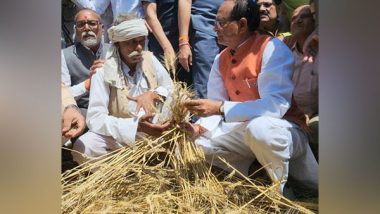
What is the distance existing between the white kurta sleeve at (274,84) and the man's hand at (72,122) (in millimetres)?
937

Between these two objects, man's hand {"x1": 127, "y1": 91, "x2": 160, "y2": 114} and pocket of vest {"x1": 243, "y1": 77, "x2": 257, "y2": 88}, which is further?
man's hand {"x1": 127, "y1": 91, "x2": 160, "y2": 114}

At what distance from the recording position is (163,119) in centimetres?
370

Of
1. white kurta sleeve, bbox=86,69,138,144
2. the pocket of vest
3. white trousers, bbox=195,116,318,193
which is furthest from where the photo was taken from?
white kurta sleeve, bbox=86,69,138,144

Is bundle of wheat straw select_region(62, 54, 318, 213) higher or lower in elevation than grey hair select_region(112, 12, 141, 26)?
lower

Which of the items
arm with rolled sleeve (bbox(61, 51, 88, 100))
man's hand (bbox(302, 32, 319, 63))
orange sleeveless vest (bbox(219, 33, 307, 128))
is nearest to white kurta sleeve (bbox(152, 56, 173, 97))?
orange sleeveless vest (bbox(219, 33, 307, 128))

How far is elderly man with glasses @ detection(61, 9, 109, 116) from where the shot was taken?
369 cm

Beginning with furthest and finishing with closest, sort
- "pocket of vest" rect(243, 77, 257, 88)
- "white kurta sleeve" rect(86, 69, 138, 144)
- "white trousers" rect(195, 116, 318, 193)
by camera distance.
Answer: "white kurta sleeve" rect(86, 69, 138, 144) → "pocket of vest" rect(243, 77, 257, 88) → "white trousers" rect(195, 116, 318, 193)

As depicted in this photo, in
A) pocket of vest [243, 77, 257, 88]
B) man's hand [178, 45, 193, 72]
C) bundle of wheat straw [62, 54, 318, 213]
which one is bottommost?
bundle of wheat straw [62, 54, 318, 213]

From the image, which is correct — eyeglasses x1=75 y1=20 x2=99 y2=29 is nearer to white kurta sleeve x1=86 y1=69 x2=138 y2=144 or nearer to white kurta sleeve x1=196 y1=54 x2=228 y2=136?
white kurta sleeve x1=86 y1=69 x2=138 y2=144

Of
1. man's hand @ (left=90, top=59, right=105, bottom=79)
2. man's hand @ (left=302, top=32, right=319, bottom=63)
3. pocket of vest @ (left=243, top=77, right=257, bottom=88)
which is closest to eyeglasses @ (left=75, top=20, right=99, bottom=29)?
man's hand @ (left=90, top=59, right=105, bottom=79)
